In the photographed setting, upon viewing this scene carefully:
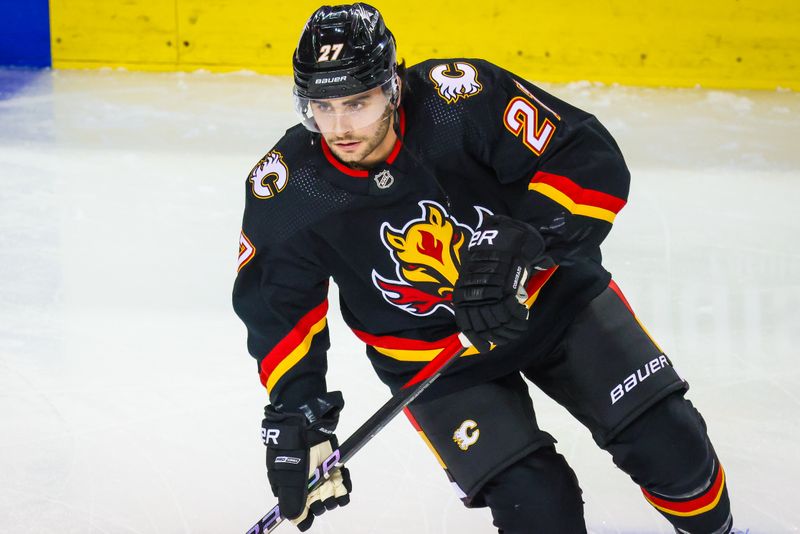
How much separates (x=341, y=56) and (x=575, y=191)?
51 centimetres

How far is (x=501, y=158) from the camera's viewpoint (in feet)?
7.22

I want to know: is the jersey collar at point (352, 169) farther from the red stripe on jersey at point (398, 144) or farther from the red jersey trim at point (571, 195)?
the red jersey trim at point (571, 195)

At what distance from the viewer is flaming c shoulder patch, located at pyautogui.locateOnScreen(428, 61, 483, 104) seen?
2.22 metres

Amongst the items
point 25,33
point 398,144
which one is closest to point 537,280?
point 398,144

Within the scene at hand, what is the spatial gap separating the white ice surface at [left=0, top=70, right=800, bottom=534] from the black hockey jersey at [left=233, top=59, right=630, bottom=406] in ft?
2.01

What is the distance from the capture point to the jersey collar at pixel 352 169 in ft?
Answer: 7.13

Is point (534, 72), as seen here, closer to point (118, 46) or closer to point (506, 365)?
point (118, 46)

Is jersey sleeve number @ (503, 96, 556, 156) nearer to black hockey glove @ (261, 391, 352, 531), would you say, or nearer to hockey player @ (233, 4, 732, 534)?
hockey player @ (233, 4, 732, 534)

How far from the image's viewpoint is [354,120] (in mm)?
2105

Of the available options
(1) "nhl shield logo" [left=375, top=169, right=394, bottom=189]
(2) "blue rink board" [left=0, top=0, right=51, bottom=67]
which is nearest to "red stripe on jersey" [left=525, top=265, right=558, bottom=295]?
(1) "nhl shield logo" [left=375, top=169, right=394, bottom=189]

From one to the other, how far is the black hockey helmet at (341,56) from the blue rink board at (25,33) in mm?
4362

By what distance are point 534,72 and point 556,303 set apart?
3.83 meters

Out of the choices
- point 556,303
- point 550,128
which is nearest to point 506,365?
point 556,303

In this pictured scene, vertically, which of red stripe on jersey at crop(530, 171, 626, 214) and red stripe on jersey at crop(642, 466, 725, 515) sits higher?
red stripe on jersey at crop(530, 171, 626, 214)
